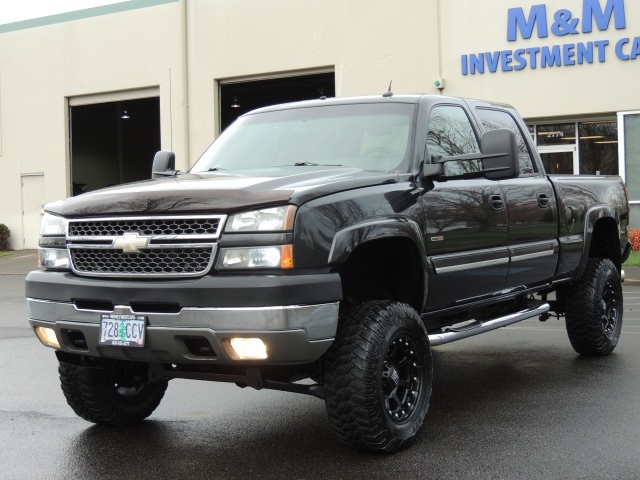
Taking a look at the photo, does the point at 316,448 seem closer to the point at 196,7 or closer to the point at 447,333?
the point at 447,333

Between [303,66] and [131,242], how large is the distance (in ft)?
66.7

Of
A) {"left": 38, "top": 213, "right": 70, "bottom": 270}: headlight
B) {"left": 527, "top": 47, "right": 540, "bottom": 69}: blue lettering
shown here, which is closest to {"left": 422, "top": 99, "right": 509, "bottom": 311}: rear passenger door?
{"left": 38, "top": 213, "right": 70, "bottom": 270}: headlight

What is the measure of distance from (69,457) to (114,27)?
2440 centimetres

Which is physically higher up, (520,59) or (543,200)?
(520,59)

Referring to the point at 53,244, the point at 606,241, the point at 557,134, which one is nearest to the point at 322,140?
the point at 53,244

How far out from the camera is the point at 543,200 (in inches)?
283

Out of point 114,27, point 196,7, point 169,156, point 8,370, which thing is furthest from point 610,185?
point 114,27

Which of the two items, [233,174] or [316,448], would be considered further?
[233,174]

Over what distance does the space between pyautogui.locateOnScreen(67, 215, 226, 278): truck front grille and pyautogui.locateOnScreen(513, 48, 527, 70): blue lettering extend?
58.3ft

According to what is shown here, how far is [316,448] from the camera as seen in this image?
5.31 meters

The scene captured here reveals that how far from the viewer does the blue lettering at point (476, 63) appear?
869 inches

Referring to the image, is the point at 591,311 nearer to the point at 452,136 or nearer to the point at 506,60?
the point at 452,136

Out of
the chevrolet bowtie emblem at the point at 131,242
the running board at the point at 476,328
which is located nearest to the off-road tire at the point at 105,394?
the chevrolet bowtie emblem at the point at 131,242

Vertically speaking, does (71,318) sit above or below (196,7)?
below
